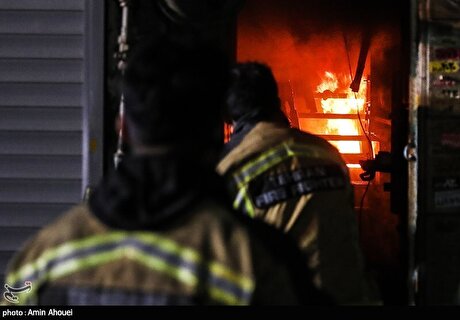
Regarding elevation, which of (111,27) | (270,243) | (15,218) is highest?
(111,27)

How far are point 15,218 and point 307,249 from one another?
2482 mm

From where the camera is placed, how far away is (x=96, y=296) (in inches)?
81.3

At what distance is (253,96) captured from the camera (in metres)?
3.87

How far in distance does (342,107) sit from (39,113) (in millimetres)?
3926

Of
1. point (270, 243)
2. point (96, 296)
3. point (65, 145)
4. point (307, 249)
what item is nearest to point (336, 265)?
point (307, 249)

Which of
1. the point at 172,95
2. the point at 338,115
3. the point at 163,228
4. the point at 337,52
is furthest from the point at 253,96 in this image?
the point at 337,52

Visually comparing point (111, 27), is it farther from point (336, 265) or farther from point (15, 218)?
point (336, 265)

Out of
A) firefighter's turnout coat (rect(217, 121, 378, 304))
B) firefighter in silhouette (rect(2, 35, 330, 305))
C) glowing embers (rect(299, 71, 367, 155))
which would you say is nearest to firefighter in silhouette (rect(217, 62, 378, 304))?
firefighter's turnout coat (rect(217, 121, 378, 304))

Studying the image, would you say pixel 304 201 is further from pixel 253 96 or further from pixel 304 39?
pixel 304 39

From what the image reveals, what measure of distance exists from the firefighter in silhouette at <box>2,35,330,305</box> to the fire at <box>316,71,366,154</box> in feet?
18.1

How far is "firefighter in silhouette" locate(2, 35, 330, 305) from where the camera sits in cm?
201

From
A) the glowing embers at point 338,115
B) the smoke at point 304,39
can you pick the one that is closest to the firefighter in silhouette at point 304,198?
the glowing embers at point 338,115

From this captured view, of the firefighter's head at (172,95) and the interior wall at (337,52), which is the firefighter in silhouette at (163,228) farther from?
the interior wall at (337,52)

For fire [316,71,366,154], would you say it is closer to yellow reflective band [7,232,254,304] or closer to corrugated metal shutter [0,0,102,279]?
corrugated metal shutter [0,0,102,279]
